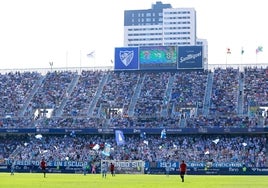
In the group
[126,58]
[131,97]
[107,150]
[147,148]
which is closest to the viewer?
[107,150]

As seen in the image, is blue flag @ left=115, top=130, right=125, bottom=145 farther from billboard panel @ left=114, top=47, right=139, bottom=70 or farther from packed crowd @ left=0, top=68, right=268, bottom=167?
billboard panel @ left=114, top=47, right=139, bottom=70

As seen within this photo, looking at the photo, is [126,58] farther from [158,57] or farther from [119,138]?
[119,138]

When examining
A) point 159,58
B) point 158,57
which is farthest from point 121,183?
point 159,58

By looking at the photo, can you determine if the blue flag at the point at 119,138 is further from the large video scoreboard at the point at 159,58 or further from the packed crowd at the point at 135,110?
the large video scoreboard at the point at 159,58

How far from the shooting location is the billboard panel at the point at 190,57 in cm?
10881

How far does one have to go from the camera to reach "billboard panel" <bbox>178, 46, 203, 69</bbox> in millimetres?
108812

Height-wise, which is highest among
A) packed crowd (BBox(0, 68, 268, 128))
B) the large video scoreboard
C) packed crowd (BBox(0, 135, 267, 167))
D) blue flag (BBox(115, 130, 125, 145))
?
the large video scoreboard

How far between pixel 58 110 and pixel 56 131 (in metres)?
7.19

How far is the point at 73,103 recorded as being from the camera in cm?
10662

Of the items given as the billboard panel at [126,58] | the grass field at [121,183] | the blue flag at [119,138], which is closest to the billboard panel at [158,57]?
the billboard panel at [126,58]

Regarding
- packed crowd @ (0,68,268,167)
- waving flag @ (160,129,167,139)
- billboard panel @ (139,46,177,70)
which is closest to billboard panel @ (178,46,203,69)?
billboard panel @ (139,46,177,70)

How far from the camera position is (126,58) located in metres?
111

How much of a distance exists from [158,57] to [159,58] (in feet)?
0.85

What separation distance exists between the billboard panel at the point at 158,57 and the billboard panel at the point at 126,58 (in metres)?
0.95
